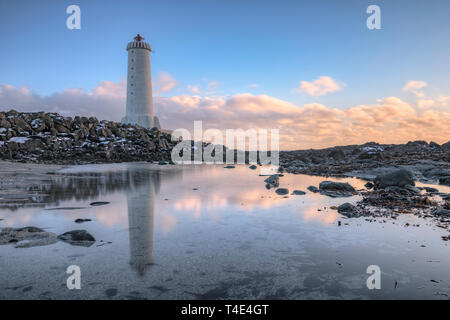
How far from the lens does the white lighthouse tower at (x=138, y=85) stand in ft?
167

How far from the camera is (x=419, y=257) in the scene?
520cm

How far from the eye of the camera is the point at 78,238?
19.1 feet


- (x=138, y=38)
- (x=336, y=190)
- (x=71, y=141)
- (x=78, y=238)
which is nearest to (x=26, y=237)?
(x=78, y=238)

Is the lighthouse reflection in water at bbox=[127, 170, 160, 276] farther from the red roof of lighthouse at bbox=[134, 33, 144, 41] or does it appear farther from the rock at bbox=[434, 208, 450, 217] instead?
the red roof of lighthouse at bbox=[134, 33, 144, 41]

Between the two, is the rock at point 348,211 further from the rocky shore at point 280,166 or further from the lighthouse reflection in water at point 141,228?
the lighthouse reflection in water at point 141,228

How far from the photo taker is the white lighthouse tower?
50.8 meters

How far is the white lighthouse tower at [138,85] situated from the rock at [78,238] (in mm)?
47735

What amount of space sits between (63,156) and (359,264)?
32.7m

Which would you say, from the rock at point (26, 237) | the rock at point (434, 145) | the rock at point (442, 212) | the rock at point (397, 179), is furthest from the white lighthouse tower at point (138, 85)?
the rock at point (434, 145)

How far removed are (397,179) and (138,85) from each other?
1884 inches

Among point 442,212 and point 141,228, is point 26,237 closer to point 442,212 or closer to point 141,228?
point 141,228

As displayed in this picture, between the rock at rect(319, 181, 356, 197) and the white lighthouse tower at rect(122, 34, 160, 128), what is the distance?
44.0 meters
